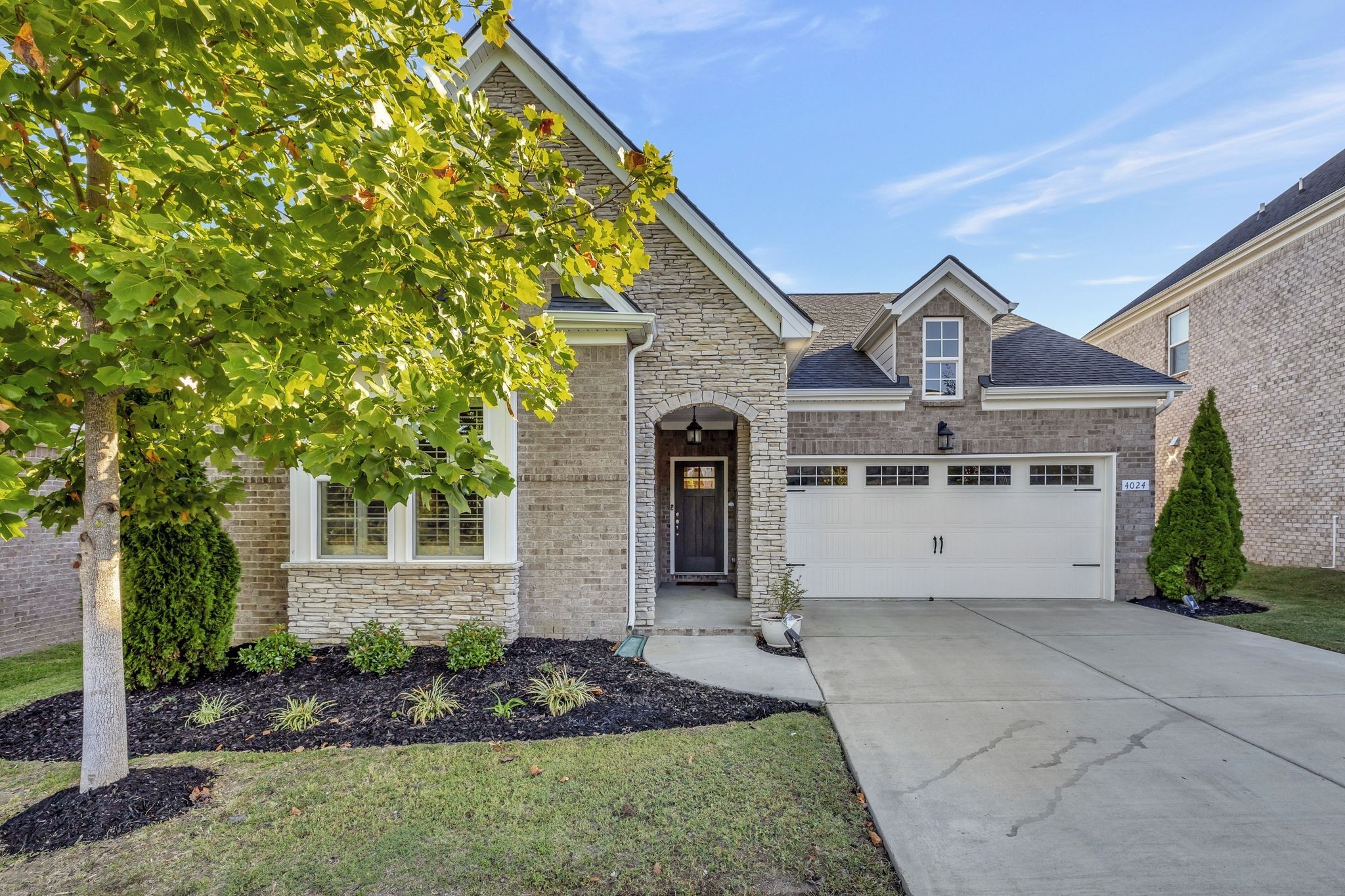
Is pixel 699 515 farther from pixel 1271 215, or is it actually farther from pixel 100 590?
pixel 1271 215

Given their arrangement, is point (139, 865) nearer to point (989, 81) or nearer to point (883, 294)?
point (989, 81)

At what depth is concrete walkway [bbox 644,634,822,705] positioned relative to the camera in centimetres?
513

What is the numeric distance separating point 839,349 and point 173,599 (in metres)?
10.3

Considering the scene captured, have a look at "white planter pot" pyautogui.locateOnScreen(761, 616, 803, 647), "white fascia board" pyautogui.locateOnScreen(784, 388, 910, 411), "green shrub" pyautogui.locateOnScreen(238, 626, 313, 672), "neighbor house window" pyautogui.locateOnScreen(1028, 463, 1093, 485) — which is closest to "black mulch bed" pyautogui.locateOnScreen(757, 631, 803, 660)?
"white planter pot" pyautogui.locateOnScreen(761, 616, 803, 647)

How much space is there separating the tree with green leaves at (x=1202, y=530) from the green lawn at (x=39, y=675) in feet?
45.4

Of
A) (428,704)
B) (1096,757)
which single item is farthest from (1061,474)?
(428,704)

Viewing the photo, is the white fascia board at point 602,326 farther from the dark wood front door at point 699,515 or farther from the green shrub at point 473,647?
the dark wood front door at point 699,515

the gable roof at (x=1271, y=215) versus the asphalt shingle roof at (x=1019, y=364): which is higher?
the gable roof at (x=1271, y=215)

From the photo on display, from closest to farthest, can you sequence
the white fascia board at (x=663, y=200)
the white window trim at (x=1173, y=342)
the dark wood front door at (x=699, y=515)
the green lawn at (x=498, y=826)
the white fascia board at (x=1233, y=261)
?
the green lawn at (x=498, y=826)
the white fascia board at (x=663, y=200)
the dark wood front door at (x=699, y=515)
the white fascia board at (x=1233, y=261)
the white window trim at (x=1173, y=342)

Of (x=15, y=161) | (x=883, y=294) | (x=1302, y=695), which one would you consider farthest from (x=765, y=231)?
(x=15, y=161)

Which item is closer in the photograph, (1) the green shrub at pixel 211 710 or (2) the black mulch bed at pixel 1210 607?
(1) the green shrub at pixel 211 710

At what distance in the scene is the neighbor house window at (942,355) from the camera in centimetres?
941

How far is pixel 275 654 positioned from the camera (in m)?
5.59

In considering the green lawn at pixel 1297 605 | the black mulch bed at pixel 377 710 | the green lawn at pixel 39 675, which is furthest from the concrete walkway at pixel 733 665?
the green lawn at pixel 1297 605
